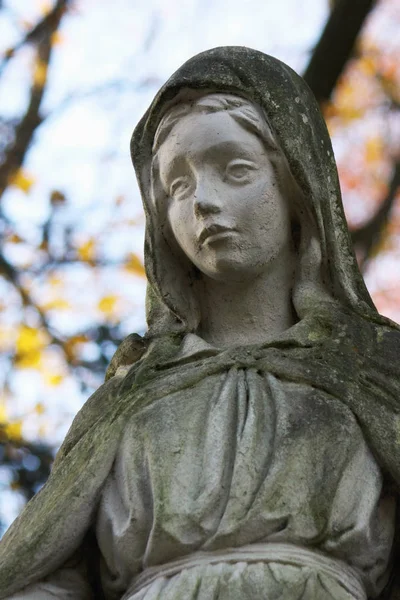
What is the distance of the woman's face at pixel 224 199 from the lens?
4430 mm

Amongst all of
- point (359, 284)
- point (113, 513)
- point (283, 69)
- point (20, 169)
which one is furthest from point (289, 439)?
point (20, 169)

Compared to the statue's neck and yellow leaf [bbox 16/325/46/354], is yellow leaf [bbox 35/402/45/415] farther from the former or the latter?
the statue's neck

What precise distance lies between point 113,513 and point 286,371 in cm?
57

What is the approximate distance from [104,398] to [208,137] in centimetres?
77

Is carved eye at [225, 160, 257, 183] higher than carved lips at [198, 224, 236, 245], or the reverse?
carved eye at [225, 160, 257, 183]

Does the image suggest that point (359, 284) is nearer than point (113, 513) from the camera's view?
No

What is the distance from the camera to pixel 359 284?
15.3 ft

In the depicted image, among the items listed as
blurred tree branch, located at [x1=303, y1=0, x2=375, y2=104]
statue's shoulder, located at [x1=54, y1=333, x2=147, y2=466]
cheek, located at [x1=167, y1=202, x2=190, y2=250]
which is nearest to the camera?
statue's shoulder, located at [x1=54, y1=333, x2=147, y2=466]

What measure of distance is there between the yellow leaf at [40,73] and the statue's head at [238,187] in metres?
6.23

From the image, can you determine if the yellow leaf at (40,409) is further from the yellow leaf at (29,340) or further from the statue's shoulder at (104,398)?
the statue's shoulder at (104,398)

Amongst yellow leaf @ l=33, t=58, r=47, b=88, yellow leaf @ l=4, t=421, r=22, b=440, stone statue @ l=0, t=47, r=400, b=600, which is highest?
yellow leaf @ l=33, t=58, r=47, b=88

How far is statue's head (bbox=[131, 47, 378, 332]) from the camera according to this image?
176 inches

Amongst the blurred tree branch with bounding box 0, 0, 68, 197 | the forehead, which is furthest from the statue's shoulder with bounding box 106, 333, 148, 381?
the blurred tree branch with bounding box 0, 0, 68, 197

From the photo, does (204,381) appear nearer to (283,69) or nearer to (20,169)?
(283,69)
